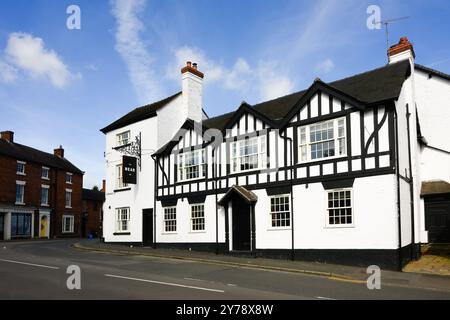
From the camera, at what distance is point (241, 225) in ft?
64.7

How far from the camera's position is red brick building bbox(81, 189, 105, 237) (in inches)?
2047

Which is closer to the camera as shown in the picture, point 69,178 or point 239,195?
point 239,195

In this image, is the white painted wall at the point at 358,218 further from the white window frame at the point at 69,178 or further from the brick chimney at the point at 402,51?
the white window frame at the point at 69,178

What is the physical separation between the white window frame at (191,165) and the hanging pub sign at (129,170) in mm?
3550

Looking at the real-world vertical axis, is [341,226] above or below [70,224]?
above

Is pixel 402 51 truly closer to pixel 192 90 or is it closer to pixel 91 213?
pixel 192 90

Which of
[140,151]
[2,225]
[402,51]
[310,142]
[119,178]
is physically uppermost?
[402,51]

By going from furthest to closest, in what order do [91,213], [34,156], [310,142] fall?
[91,213], [34,156], [310,142]

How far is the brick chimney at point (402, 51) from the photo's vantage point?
62.3 ft

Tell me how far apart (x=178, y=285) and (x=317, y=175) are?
342 inches

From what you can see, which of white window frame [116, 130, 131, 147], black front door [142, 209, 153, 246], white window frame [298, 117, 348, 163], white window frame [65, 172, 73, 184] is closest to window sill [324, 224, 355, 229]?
white window frame [298, 117, 348, 163]

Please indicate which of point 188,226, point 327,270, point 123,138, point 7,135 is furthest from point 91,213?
point 327,270

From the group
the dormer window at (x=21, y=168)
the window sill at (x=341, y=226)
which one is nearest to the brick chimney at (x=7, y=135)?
the dormer window at (x=21, y=168)
